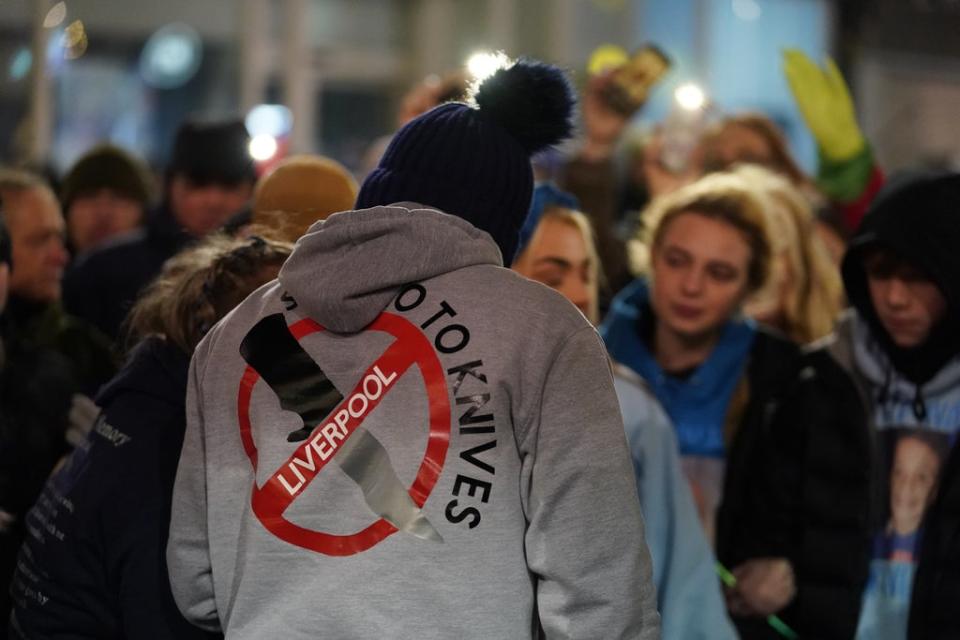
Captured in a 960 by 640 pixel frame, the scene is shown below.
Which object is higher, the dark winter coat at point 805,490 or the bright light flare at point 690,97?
the bright light flare at point 690,97

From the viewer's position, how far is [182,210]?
16.3 feet

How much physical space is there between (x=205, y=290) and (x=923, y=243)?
1848mm

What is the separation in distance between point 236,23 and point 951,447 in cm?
875

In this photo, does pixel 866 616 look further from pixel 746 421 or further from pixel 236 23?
pixel 236 23

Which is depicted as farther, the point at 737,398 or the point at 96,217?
the point at 96,217

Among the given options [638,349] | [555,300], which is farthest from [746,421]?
[555,300]

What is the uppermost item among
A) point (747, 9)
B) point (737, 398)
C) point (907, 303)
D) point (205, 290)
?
point (747, 9)

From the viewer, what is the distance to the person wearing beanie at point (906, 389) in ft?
10.8

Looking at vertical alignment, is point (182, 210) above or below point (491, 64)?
below

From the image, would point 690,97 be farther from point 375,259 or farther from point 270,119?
point 270,119

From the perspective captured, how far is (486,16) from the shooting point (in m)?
11.6

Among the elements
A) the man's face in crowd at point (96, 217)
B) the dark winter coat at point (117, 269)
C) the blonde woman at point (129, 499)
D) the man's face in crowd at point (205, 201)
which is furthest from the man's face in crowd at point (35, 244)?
the blonde woman at point (129, 499)

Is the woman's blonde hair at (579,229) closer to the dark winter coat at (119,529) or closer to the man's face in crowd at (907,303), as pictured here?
the man's face in crowd at (907,303)

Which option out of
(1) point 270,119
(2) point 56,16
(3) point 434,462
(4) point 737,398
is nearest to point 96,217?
(4) point 737,398
